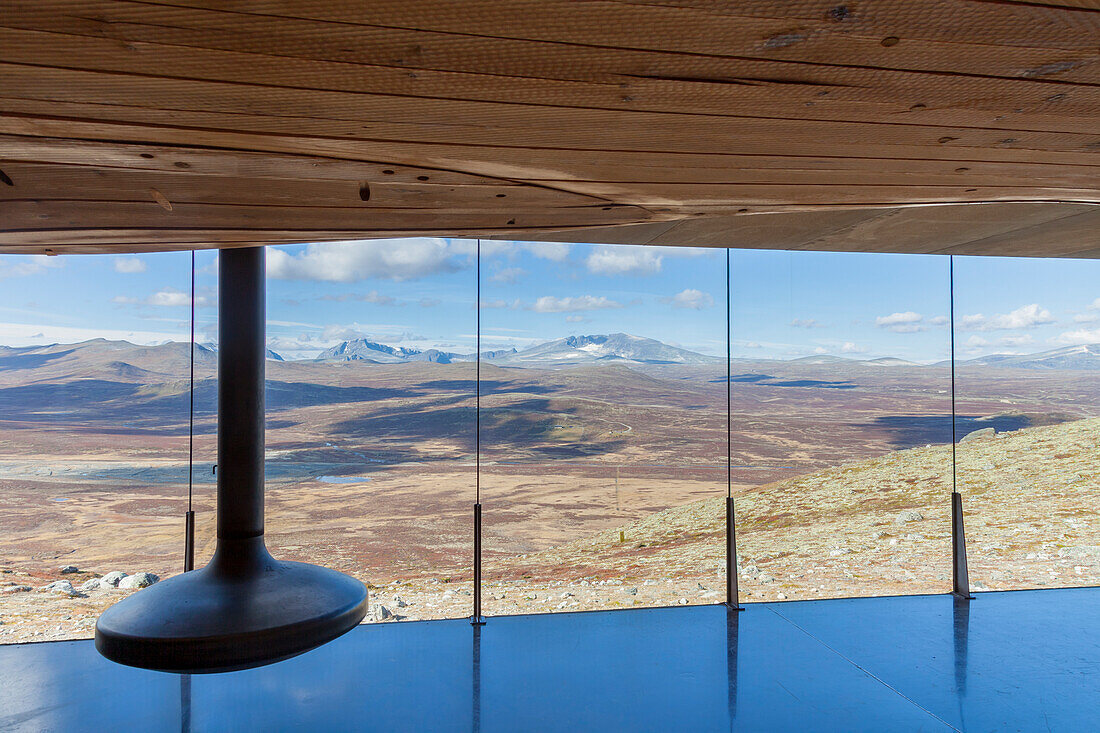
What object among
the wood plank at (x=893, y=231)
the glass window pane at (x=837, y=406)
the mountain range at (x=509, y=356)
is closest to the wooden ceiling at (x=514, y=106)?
the wood plank at (x=893, y=231)

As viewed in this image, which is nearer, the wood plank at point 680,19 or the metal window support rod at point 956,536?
the wood plank at point 680,19

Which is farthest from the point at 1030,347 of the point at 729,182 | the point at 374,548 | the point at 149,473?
the point at 149,473

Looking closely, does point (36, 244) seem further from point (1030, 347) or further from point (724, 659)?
point (1030, 347)

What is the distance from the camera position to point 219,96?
93 cm

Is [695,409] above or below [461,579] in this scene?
above

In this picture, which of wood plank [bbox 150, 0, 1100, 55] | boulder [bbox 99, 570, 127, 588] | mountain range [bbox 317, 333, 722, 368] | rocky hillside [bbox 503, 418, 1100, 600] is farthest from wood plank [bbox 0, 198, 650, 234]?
mountain range [bbox 317, 333, 722, 368]

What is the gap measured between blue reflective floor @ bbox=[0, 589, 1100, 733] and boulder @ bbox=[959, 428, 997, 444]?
26.1 meters

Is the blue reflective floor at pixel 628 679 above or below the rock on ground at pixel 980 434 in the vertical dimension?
above

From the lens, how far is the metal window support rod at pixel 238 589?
2354 mm

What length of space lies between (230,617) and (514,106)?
7.69 feet

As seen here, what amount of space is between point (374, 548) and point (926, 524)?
2477 cm

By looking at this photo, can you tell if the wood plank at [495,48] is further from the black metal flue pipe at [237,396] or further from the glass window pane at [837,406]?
the glass window pane at [837,406]

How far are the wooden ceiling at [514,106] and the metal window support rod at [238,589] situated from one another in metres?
0.90

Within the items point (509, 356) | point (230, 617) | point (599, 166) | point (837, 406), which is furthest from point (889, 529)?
point (599, 166)
